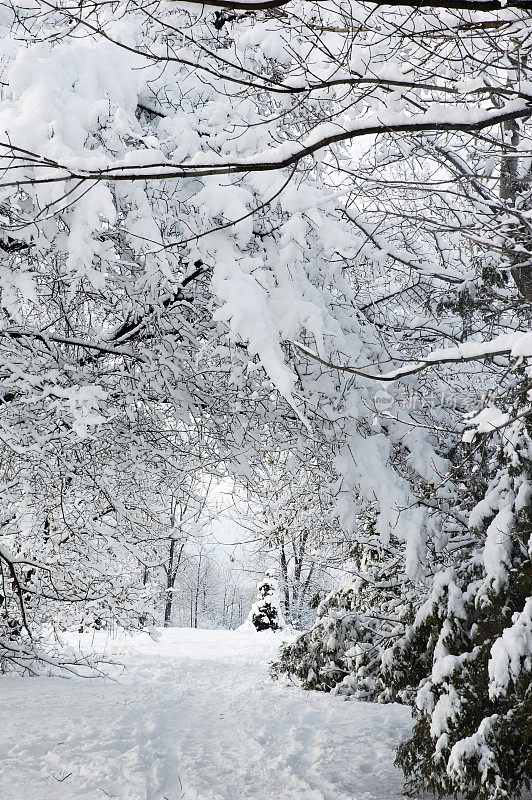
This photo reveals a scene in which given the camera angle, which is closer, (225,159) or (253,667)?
(225,159)

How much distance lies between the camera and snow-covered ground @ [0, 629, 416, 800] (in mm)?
Answer: 3482

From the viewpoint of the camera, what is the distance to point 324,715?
5.72 meters

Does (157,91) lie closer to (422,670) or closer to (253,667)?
(422,670)

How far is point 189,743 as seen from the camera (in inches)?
175

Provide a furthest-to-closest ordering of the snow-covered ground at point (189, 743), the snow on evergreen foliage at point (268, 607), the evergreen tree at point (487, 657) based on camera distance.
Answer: the snow on evergreen foliage at point (268, 607), the snow-covered ground at point (189, 743), the evergreen tree at point (487, 657)

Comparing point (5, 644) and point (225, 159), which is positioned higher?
point (225, 159)

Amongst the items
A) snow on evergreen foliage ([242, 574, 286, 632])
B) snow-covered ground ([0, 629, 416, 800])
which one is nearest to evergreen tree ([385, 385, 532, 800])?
snow-covered ground ([0, 629, 416, 800])

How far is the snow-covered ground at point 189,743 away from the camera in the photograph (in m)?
3.48

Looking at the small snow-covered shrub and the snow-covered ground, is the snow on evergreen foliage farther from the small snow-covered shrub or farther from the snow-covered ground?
the snow-covered ground

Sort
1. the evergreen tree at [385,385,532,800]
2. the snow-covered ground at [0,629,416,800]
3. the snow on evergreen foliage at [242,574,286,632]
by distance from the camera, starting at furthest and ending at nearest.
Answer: the snow on evergreen foliage at [242,574,286,632] < the snow-covered ground at [0,629,416,800] < the evergreen tree at [385,385,532,800]

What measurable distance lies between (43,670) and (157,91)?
687 cm

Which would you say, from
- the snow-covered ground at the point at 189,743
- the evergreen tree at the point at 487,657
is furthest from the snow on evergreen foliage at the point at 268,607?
the evergreen tree at the point at 487,657

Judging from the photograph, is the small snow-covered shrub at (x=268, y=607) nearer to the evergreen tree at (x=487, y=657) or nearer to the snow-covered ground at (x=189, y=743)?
the snow-covered ground at (x=189, y=743)

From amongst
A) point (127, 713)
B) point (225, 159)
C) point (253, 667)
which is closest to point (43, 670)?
point (127, 713)
